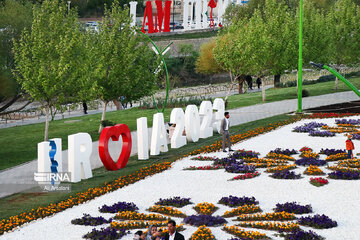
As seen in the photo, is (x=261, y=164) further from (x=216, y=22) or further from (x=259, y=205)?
(x=216, y=22)

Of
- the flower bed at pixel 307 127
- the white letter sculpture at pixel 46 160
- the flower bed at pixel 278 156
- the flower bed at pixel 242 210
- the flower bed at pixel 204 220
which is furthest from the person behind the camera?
the flower bed at pixel 307 127

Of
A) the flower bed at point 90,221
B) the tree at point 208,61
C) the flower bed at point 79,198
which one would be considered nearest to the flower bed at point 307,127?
the flower bed at point 79,198

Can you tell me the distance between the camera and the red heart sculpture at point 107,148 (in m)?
25.7

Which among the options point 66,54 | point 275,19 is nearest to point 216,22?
point 275,19

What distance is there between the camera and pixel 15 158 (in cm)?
3166

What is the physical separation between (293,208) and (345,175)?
4610 millimetres

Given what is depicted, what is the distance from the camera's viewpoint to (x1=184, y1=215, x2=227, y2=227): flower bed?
18.0m

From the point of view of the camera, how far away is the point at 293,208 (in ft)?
62.2

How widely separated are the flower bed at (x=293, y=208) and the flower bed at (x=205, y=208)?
191 cm

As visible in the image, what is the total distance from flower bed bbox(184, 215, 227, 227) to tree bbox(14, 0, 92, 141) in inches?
617

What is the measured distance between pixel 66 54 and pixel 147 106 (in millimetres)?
20404

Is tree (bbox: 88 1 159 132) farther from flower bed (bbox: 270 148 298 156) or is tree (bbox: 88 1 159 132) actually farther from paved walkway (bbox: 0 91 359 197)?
flower bed (bbox: 270 148 298 156)

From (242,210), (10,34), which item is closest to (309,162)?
(242,210)

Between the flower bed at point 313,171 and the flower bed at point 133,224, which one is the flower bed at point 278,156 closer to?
the flower bed at point 313,171
